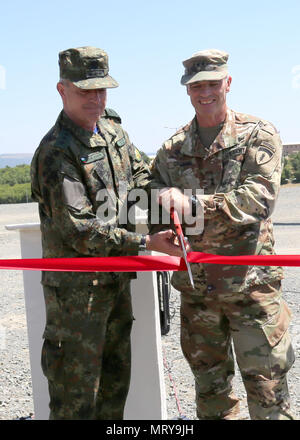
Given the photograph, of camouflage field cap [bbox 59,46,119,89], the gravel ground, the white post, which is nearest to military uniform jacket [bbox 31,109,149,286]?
camouflage field cap [bbox 59,46,119,89]

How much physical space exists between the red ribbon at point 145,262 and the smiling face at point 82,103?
2.59 ft

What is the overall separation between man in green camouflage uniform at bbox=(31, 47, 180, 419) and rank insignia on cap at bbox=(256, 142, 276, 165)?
689mm

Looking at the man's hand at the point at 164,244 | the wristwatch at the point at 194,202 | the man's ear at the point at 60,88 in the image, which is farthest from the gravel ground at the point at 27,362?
the man's ear at the point at 60,88

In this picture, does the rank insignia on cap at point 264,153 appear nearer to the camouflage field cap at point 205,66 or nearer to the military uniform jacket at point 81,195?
the camouflage field cap at point 205,66

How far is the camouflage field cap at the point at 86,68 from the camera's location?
342 centimetres

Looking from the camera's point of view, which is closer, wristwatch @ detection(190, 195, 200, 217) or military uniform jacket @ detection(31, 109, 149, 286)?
military uniform jacket @ detection(31, 109, 149, 286)

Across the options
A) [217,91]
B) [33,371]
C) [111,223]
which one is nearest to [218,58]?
[217,91]

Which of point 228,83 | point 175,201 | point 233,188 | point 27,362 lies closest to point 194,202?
point 175,201

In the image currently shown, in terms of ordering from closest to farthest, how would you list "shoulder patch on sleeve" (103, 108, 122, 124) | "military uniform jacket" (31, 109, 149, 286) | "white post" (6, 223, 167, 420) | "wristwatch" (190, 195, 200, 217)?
"military uniform jacket" (31, 109, 149, 286)
"wristwatch" (190, 195, 200, 217)
"shoulder patch on sleeve" (103, 108, 122, 124)
"white post" (6, 223, 167, 420)

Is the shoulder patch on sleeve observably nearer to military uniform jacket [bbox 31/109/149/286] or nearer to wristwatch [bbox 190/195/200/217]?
military uniform jacket [bbox 31/109/149/286]

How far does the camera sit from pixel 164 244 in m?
3.59

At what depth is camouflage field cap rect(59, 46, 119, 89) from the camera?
3422mm

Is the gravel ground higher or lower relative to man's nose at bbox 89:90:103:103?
lower
